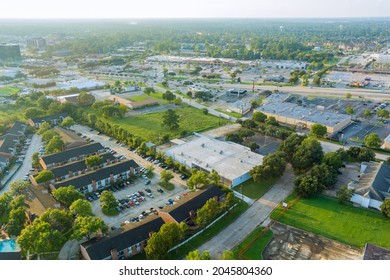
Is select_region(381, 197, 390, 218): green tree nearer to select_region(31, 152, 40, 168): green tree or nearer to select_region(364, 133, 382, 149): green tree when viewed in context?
select_region(364, 133, 382, 149): green tree

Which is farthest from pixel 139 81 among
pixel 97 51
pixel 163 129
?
pixel 97 51

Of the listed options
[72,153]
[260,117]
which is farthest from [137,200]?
[260,117]

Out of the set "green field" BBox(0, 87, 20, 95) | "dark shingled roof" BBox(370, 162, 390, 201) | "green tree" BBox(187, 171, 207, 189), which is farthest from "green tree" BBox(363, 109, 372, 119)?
"green field" BBox(0, 87, 20, 95)

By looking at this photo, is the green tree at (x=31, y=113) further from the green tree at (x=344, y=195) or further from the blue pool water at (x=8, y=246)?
the green tree at (x=344, y=195)

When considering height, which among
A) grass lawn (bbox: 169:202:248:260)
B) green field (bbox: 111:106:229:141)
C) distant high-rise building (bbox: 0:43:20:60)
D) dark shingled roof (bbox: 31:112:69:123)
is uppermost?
distant high-rise building (bbox: 0:43:20:60)

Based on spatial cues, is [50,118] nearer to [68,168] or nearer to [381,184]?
[68,168]

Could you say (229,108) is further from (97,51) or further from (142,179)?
(97,51)
